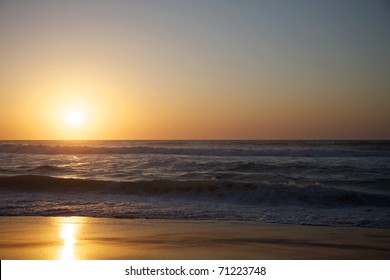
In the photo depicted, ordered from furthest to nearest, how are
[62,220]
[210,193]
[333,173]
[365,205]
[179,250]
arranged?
[333,173] → [210,193] → [365,205] → [62,220] → [179,250]

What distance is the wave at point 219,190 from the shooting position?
10.9 metres

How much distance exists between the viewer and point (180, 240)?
243 inches

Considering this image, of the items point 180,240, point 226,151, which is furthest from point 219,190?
point 226,151

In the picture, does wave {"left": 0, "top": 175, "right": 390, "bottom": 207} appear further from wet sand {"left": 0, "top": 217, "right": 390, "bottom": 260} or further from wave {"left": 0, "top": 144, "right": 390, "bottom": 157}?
wave {"left": 0, "top": 144, "right": 390, "bottom": 157}

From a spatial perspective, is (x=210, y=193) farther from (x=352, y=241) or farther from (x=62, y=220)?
(x=352, y=241)

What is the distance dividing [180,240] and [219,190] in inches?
240

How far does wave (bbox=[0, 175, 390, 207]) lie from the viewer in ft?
35.7

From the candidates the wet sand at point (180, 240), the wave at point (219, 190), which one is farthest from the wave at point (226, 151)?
the wet sand at point (180, 240)

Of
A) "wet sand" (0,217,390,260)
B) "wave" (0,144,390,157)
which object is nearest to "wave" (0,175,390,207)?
"wet sand" (0,217,390,260)

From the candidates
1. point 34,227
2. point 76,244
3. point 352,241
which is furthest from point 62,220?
point 352,241

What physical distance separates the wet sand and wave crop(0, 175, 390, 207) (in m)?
3.42

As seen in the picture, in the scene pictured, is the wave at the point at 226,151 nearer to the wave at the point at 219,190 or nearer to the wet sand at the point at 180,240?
the wave at the point at 219,190
